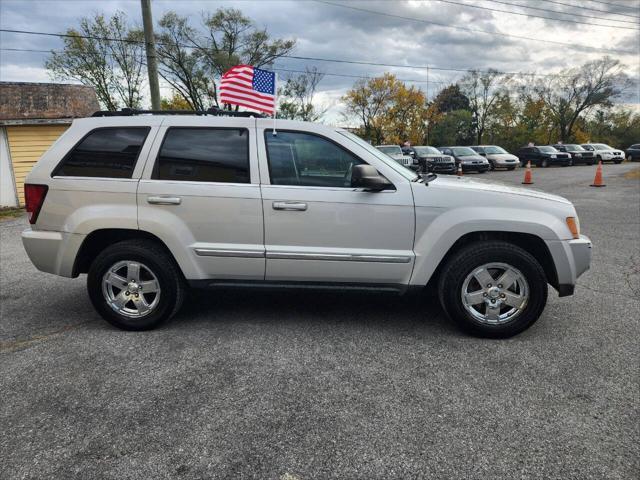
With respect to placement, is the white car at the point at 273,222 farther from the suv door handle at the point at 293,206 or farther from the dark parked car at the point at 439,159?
the dark parked car at the point at 439,159

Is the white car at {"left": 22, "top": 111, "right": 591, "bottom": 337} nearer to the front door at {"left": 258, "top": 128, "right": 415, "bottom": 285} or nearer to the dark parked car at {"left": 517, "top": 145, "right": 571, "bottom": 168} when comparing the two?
the front door at {"left": 258, "top": 128, "right": 415, "bottom": 285}

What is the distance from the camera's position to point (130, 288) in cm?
367

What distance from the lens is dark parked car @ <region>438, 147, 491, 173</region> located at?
2470 cm

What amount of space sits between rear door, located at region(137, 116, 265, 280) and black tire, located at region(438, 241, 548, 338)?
155 cm

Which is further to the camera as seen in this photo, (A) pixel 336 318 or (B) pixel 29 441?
(A) pixel 336 318

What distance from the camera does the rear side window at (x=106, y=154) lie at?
143 inches

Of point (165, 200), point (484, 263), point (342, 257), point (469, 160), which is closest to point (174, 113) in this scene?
point (165, 200)

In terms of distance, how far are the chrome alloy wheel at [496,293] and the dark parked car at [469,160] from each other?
22.1 metres

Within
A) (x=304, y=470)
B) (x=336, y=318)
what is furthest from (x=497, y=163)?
(x=304, y=470)

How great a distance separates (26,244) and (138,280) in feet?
3.44

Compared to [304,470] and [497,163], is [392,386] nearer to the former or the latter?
[304,470]

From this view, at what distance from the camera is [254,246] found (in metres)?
3.56

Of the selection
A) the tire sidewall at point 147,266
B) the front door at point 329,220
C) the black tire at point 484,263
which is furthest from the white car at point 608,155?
the tire sidewall at point 147,266

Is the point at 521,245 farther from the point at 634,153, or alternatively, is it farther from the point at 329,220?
the point at 634,153
